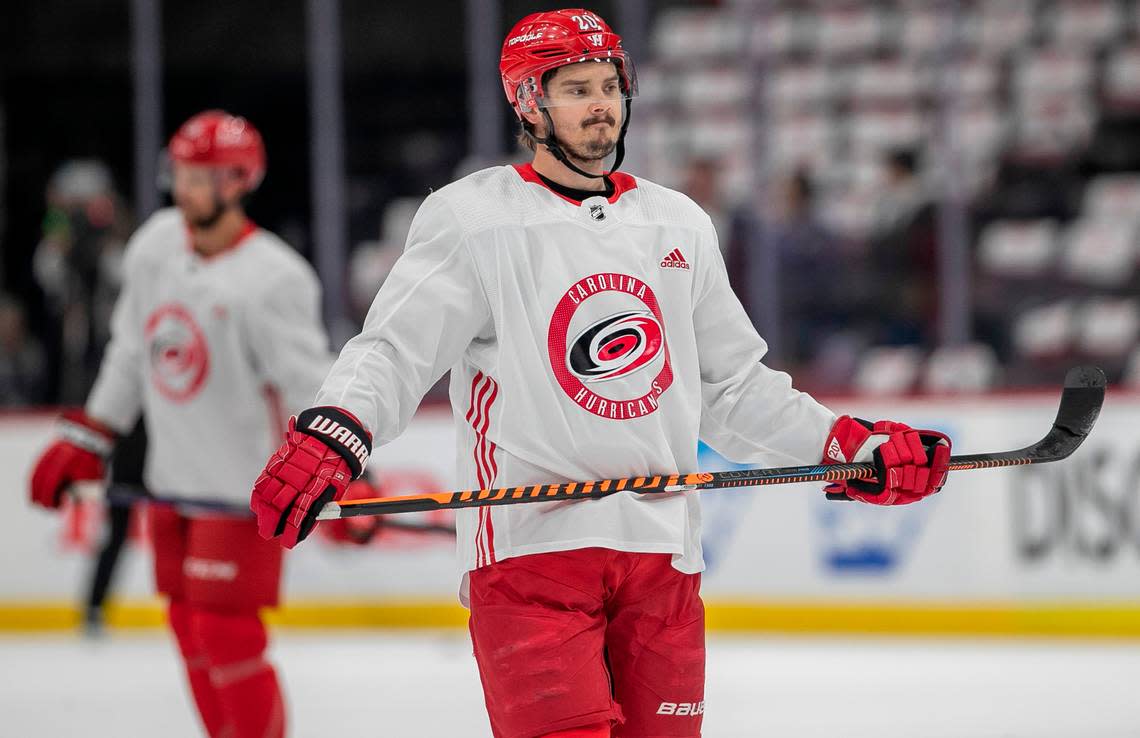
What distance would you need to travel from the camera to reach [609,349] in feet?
7.16

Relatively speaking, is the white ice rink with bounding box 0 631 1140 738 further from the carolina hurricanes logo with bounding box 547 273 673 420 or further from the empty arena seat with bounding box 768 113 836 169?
the empty arena seat with bounding box 768 113 836 169

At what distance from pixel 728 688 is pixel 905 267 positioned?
221 cm

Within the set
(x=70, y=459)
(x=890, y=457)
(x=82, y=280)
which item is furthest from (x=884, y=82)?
(x=890, y=457)

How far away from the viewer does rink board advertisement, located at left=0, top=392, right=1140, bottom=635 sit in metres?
5.48

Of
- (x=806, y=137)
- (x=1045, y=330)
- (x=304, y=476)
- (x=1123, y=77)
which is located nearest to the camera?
(x=304, y=476)

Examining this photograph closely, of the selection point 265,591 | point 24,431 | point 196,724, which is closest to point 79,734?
point 196,724

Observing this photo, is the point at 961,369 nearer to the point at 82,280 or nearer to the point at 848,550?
the point at 848,550

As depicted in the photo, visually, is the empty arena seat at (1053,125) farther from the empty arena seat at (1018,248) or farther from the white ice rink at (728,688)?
the white ice rink at (728,688)

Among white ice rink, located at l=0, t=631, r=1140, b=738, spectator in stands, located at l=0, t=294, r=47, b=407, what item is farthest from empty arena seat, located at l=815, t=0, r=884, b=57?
spectator in stands, located at l=0, t=294, r=47, b=407

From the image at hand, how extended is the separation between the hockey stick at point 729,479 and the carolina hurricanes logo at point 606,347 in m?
0.11

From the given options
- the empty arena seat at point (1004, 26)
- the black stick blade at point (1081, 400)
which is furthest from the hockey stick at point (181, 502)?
the empty arena seat at point (1004, 26)

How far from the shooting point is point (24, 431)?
21.1ft

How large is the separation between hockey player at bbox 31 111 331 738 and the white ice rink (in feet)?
3.61

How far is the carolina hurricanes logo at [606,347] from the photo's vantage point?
2.18 metres
